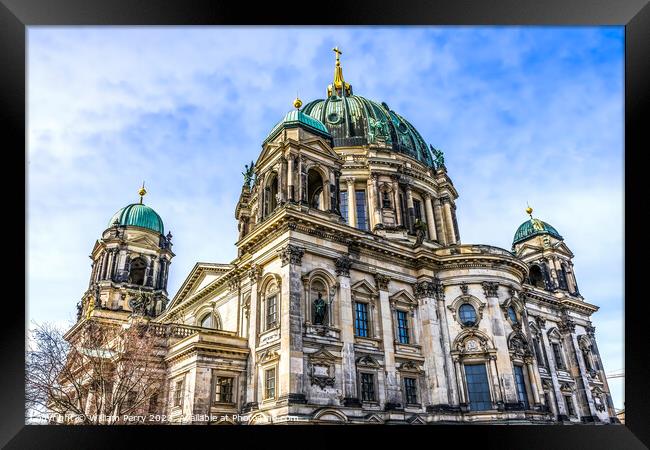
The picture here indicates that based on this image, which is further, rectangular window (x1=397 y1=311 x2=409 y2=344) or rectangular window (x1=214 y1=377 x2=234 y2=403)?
rectangular window (x1=397 y1=311 x2=409 y2=344)

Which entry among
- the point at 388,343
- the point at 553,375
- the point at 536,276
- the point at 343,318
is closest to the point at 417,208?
the point at 536,276

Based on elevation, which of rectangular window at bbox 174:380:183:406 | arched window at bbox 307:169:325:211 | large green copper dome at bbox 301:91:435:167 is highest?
large green copper dome at bbox 301:91:435:167

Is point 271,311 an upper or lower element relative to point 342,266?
lower

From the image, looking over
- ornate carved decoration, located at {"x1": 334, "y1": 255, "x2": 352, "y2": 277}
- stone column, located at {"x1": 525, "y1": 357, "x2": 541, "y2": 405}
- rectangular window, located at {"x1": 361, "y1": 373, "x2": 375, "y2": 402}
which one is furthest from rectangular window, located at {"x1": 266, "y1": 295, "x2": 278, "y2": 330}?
stone column, located at {"x1": 525, "y1": 357, "x2": 541, "y2": 405}

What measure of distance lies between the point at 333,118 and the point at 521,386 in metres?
26.3

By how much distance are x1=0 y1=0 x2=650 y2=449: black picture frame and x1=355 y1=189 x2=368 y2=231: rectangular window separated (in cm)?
2534

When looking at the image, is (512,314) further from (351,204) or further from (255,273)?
(255,273)

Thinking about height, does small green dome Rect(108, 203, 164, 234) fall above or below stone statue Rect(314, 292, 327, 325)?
above

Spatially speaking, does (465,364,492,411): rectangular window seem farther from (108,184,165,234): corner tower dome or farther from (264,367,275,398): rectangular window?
(108,184,165,234): corner tower dome

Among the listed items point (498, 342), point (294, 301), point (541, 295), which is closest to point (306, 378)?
point (294, 301)

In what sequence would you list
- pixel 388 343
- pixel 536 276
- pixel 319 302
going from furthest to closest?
1. pixel 536 276
2. pixel 388 343
3. pixel 319 302

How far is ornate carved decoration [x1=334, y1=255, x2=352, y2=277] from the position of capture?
25.5m

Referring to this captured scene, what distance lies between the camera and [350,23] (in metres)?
11.1
